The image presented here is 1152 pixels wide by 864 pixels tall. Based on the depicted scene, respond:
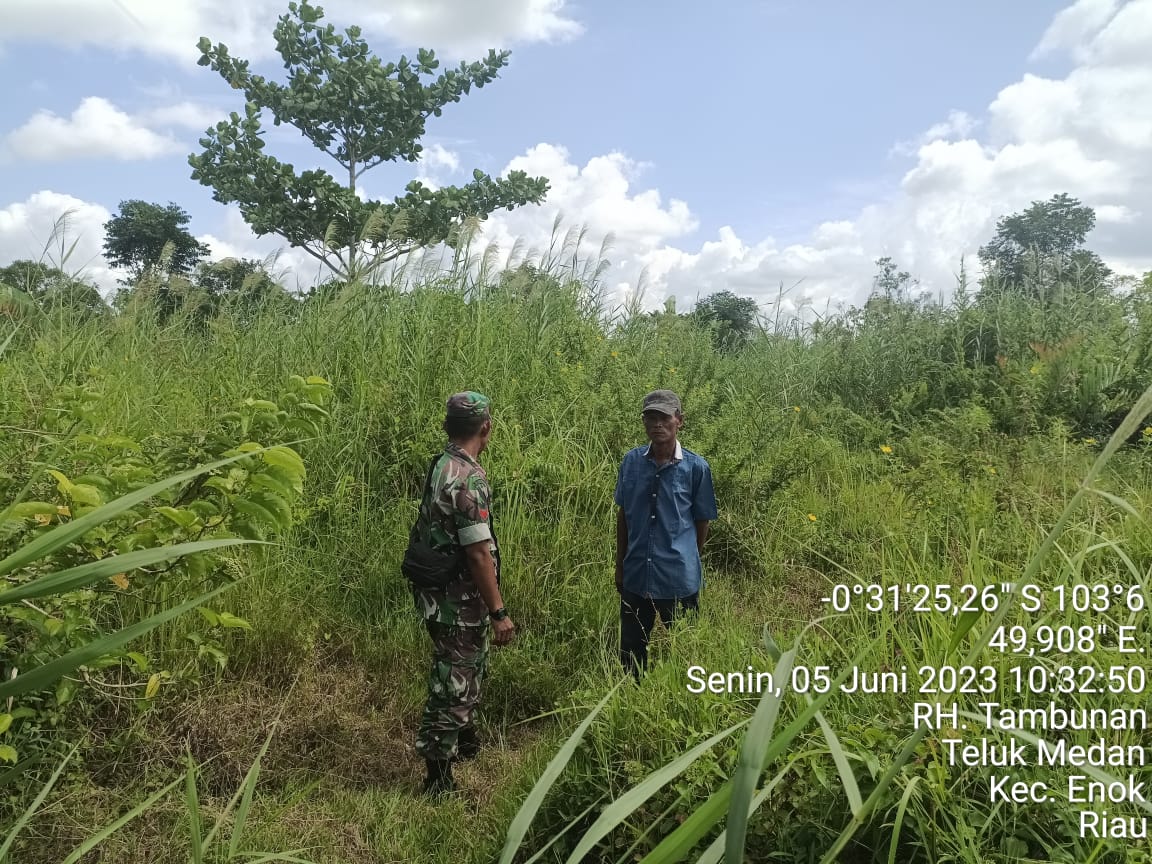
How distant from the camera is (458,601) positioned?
303 centimetres

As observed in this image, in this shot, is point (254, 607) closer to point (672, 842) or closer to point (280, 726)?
point (280, 726)

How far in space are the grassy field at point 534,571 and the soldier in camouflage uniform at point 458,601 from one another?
0.71 feet

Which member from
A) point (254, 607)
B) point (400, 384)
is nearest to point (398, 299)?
point (400, 384)

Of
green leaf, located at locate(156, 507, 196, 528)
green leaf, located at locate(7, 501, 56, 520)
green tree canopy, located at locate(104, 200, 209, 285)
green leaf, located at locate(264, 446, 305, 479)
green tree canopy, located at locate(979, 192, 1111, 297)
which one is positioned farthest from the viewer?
green tree canopy, located at locate(104, 200, 209, 285)

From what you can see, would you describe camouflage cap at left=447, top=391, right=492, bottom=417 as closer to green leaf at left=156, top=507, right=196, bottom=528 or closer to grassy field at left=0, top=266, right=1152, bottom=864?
grassy field at left=0, top=266, right=1152, bottom=864

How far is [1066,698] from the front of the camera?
6.60 feet

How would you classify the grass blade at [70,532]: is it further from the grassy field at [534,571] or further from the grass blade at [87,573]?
the grassy field at [534,571]

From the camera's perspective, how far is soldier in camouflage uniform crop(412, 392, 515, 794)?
2.93 metres

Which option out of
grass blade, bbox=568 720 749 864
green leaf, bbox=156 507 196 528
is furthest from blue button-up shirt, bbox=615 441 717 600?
grass blade, bbox=568 720 749 864

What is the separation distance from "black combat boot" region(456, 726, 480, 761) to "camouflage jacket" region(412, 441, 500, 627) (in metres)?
0.53

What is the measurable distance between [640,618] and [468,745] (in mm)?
1013

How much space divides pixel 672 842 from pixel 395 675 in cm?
288

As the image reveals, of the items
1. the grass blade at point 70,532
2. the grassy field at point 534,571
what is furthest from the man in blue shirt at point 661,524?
the grass blade at point 70,532

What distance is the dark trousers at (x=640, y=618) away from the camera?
3215mm
